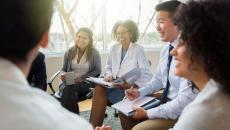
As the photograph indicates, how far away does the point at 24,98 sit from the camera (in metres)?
0.65

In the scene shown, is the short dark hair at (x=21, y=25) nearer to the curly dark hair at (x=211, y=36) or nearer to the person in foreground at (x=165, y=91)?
the curly dark hair at (x=211, y=36)

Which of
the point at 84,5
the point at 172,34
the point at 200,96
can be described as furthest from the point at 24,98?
the point at 84,5

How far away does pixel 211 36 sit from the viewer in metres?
1.20

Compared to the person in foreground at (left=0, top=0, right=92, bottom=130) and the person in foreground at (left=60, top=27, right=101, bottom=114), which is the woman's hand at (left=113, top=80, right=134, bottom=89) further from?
the person in foreground at (left=0, top=0, right=92, bottom=130)

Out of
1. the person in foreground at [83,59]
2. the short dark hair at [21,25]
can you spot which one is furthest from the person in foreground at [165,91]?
the person in foreground at [83,59]

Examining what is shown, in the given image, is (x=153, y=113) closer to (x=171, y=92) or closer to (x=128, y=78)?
(x=171, y=92)

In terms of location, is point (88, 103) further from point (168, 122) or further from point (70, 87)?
point (168, 122)

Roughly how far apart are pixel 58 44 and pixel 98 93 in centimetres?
206

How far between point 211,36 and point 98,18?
13.2ft

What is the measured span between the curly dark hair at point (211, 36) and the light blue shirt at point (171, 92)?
0.71 metres

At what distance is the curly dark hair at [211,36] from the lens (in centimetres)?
118

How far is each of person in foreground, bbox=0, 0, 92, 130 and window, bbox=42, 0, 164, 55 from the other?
13.3 ft

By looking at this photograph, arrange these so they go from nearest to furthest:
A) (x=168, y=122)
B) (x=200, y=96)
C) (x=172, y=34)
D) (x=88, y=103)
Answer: (x=200, y=96) < (x=168, y=122) < (x=172, y=34) < (x=88, y=103)

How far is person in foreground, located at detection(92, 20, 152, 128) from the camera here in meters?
3.22
